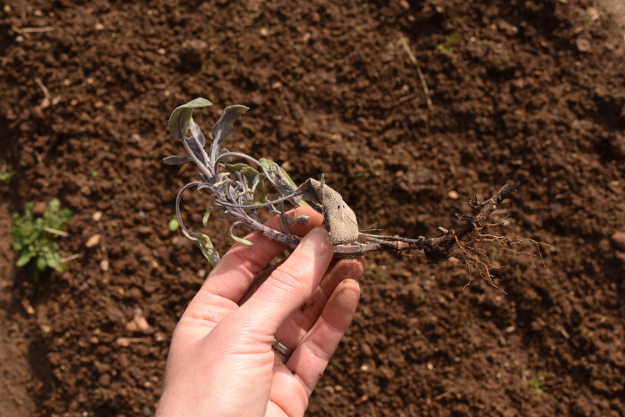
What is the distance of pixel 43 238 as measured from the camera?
3107 mm

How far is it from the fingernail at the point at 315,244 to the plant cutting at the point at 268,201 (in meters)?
0.07

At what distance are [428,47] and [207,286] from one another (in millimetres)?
2390

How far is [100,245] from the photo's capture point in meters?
2.99

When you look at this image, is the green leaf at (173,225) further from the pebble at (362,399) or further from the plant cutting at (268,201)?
the pebble at (362,399)

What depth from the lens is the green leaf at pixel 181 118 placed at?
1722 mm

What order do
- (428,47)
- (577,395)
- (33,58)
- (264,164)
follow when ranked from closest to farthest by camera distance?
(264,164)
(577,395)
(428,47)
(33,58)

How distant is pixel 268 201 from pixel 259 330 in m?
0.56

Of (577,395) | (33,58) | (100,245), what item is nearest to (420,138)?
(577,395)

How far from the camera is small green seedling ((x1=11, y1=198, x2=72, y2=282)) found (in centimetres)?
304

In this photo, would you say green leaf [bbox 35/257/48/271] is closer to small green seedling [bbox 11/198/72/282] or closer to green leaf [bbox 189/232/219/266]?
small green seedling [bbox 11/198/72/282]

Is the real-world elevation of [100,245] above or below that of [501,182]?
below

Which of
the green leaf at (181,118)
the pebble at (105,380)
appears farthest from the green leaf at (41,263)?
the green leaf at (181,118)

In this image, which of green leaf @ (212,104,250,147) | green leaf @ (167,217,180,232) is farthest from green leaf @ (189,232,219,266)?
green leaf @ (167,217,180,232)

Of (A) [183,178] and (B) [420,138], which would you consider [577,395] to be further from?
(A) [183,178]
